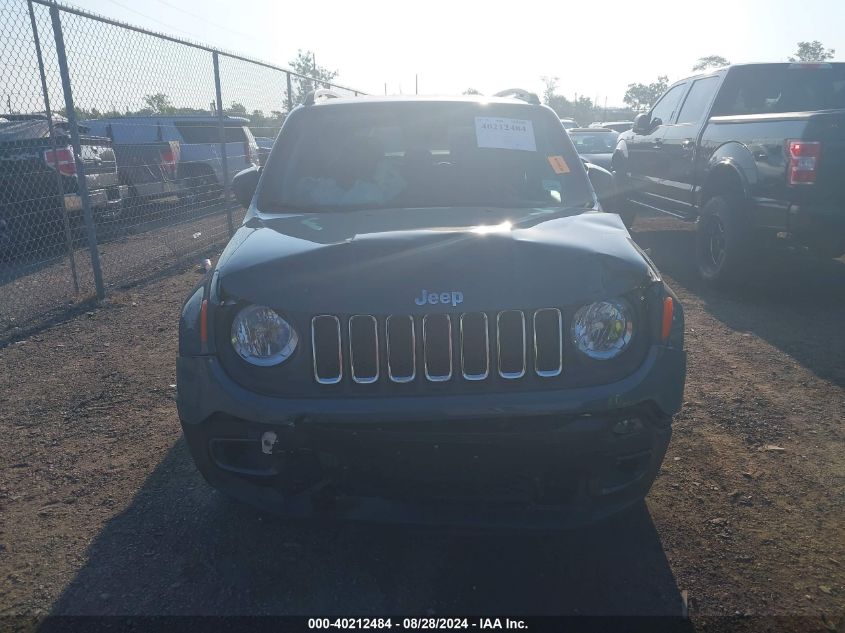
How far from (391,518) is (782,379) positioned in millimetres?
3218

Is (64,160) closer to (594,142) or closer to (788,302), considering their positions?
(788,302)

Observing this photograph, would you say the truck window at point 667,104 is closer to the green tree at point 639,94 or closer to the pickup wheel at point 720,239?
the pickup wheel at point 720,239

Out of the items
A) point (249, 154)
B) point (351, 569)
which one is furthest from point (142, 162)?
point (351, 569)

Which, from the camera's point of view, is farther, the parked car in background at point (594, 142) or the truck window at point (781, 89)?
the parked car in background at point (594, 142)

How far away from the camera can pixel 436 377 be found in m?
2.41

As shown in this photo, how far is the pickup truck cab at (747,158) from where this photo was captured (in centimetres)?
542

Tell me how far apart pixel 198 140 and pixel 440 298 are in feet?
32.4

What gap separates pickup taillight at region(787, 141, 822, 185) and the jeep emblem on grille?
4.29 m

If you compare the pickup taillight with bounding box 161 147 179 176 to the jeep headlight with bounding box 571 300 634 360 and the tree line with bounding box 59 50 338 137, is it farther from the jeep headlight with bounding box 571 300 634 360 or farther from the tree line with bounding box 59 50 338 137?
the jeep headlight with bounding box 571 300 634 360

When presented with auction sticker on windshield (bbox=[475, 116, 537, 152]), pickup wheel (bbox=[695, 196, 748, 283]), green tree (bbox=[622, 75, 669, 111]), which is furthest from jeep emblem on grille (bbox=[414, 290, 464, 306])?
green tree (bbox=[622, 75, 669, 111])

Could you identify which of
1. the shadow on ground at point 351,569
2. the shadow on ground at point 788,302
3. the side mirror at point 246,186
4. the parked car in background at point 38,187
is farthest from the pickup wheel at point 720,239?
the parked car in background at point 38,187

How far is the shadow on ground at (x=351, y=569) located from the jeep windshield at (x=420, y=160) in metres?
1.52

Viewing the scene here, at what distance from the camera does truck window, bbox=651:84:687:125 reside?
852cm

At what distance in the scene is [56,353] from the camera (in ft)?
17.3
